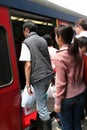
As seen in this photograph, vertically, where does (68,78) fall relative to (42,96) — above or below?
above

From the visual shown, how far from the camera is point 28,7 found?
4.35 metres

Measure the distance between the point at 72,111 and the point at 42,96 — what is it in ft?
2.79

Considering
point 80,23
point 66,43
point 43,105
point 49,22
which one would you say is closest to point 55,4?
point 49,22

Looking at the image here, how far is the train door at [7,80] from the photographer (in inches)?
140

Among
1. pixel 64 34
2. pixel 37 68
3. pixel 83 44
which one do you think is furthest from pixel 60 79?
pixel 37 68

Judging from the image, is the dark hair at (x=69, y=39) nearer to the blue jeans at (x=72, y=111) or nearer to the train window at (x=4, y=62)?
the blue jeans at (x=72, y=111)

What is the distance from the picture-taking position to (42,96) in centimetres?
398

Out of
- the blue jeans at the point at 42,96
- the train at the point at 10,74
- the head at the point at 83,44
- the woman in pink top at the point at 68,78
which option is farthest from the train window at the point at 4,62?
the head at the point at 83,44

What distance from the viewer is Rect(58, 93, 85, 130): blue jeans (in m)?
3.09

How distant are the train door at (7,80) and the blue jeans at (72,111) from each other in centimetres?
76

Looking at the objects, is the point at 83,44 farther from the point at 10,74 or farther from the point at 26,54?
the point at 10,74

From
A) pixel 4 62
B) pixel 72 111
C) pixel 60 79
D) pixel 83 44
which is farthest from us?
pixel 4 62

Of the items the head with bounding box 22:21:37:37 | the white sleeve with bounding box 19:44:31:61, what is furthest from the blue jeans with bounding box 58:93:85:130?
the head with bounding box 22:21:37:37

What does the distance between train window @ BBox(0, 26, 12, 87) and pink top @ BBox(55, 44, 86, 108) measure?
87cm
